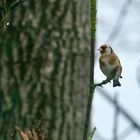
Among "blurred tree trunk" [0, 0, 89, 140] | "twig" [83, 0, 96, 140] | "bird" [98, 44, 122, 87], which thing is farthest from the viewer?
"blurred tree trunk" [0, 0, 89, 140]

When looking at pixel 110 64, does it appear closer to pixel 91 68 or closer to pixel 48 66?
pixel 91 68

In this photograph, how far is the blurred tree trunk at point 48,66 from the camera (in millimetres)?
3393

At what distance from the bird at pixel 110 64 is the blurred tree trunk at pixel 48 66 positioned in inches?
77.0

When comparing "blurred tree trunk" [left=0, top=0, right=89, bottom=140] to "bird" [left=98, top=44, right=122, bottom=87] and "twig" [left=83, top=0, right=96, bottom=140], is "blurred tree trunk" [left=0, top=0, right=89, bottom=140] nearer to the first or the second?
"bird" [left=98, top=44, right=122, bottom=87]

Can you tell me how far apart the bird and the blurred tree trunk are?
195 centimetres

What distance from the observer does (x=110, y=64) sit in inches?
51.6

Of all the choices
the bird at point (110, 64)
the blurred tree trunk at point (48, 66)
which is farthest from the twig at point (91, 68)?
the blurred tree trunk at point (48, 66)

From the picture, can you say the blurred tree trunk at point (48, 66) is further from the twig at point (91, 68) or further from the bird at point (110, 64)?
the twig at point (91, 68)

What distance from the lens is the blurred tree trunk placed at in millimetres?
3393

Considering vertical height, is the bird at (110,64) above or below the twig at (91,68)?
above

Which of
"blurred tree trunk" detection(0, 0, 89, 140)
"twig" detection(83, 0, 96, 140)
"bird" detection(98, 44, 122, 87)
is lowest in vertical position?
"twig" detection(83, 0, 96, 140)

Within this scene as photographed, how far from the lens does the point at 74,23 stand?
3490mm

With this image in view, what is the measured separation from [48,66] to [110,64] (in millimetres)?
2133

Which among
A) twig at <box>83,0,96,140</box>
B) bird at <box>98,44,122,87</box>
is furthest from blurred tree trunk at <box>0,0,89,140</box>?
twig at <box>83,0,96,140</box>
